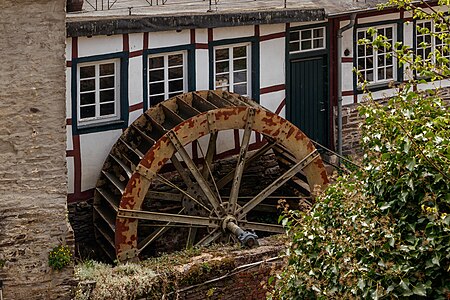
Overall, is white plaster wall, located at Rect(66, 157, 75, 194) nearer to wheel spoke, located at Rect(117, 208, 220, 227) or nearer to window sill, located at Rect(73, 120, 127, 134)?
window sill, located at Rect(73, 120, 127, 134)

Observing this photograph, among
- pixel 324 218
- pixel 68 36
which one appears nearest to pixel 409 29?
pixel 68 36

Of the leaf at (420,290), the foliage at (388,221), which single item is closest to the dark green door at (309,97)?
the foliage at (388,221)

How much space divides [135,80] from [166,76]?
55 centimetres

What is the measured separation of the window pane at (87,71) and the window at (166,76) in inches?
36.1

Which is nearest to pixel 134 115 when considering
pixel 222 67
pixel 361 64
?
pixel 222 67

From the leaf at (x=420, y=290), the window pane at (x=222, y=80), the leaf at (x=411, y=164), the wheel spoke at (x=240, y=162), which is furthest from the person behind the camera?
the window pane at (x=222, y=80)

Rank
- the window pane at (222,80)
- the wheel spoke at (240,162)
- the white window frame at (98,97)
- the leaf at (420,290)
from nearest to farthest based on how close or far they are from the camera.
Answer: the leaf at (420,290), the wheel spoke at (240,162), the white window frame at (98,97), the window pane at (222,80)

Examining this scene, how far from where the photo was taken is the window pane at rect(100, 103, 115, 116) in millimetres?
16594

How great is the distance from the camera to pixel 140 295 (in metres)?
14.2

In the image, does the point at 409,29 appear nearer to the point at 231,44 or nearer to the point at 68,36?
the point at 231,44

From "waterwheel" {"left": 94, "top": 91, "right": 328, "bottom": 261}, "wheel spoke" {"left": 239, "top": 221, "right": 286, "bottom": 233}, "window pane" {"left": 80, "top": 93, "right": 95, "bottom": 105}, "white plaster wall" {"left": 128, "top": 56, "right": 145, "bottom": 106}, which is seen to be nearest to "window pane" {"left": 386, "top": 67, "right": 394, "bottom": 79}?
"waterwheel" {"left": 94, "top": 91, "right": 328, "bottom": 261}

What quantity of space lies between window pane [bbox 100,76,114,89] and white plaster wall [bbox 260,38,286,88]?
8.51 feet

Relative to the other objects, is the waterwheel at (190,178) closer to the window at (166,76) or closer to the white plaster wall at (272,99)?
the window at (166,76)

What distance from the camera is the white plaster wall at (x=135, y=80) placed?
54.6 ft
